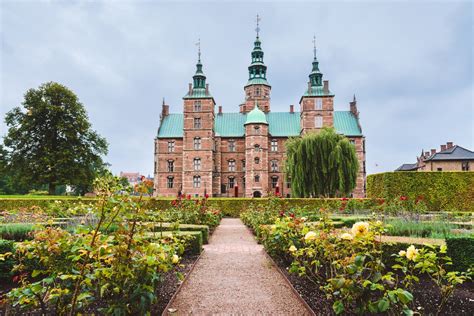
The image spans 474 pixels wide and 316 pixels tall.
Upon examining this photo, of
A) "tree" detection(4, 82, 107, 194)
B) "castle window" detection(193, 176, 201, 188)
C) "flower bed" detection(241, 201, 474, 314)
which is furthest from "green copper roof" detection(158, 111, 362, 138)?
"flower bed" detection(241, 201, 474, 314)

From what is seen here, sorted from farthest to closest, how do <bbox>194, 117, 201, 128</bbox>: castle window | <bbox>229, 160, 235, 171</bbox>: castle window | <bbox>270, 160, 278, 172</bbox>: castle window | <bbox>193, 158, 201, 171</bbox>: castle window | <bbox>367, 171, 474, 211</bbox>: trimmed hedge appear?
<bbox>229, 160, 235, 171</bbox>: castle window < <bbox>270, 160, 278, 172</bbox>: castle window < <bbox>194, 117, 201, 128</bbox>: castle window < <bbox>193, 158, 201, 171</bbox>: castle window < <bbox>367, 171, 474, 211</bbox>: trimmed hedge

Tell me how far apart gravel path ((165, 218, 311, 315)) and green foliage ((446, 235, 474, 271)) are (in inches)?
129

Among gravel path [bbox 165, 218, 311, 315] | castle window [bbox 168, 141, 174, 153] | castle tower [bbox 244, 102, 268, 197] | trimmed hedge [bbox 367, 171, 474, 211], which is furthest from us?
castle window [bbox 168, 141, 174, 153]

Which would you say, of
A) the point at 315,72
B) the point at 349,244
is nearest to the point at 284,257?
the point at 349,244

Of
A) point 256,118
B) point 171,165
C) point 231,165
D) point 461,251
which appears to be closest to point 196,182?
point 171,165

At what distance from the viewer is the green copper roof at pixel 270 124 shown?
133 ft

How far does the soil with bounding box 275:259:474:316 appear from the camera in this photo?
4449mm

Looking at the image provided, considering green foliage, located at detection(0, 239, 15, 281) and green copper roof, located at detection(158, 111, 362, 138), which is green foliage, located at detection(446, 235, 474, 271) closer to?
green foliage, located at detection(0, 239, 15, 281)

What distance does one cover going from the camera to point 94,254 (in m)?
3.36

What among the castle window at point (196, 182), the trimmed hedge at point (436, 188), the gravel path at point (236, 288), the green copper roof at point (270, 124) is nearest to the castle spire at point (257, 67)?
the green copper roof at point (270, 124)

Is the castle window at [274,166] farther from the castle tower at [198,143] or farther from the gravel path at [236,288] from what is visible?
the gravel path at [236,288]

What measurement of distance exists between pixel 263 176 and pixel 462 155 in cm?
2716

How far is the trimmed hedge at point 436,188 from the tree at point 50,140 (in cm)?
2463

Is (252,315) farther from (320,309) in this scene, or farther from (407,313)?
(407,313)
